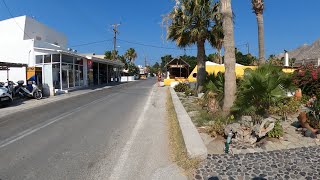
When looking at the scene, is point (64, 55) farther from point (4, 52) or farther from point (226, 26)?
point (226, 26)

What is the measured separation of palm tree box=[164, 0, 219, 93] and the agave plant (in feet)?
34.9

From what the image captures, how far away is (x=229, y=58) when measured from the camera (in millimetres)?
10641

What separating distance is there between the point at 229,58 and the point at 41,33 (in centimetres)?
3077

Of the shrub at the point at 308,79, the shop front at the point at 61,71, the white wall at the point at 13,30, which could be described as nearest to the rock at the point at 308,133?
the shrub at the point at 308,79

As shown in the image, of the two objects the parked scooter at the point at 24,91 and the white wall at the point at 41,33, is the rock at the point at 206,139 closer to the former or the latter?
the parked scooter at the point at 24,91

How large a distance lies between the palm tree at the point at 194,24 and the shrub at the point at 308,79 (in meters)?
7.44

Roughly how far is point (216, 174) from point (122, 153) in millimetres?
2369

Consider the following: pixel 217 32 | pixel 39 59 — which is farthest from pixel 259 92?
pixel 39 59

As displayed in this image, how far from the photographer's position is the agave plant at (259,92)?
931 centimetres

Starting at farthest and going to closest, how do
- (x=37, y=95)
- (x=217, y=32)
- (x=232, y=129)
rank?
1. (x=37, y=95)
2. (x=217, y=32)
3. (x=232, y=129)

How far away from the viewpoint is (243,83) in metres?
9.82

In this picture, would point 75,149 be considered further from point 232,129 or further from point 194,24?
point 194,24

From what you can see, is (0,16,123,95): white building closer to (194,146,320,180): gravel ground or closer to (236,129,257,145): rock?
(236,129,257,145): rock

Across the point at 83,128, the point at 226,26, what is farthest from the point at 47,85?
the point at 226,26
